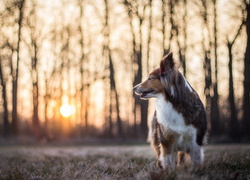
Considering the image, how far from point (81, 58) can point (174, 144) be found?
22719 mm

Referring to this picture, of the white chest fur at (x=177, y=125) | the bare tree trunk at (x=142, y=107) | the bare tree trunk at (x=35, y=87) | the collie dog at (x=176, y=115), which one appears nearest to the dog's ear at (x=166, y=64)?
the collie dog at (x=176, y=115)

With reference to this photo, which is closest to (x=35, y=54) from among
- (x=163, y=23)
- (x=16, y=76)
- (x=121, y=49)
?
(x=16, y=76)

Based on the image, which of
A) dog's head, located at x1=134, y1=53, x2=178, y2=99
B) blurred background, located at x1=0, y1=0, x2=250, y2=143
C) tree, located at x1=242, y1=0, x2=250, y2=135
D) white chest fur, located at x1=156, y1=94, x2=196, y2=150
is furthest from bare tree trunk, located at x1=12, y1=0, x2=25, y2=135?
white chest fur, located at x1=156, y1=94, x2=196, y2=150

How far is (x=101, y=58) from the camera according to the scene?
28.6m

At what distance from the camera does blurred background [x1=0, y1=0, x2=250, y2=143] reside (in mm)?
20578

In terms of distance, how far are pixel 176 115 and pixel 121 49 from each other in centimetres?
2074

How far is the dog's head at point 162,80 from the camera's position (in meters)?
5.95

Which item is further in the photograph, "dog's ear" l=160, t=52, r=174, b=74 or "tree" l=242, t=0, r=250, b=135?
"tree" l=242, t=0, r=250, b=135

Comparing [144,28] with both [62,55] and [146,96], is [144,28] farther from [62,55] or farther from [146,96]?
[146,96]

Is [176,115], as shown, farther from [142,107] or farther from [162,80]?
[142,107]

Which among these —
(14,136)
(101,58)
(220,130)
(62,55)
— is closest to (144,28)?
(101,58)

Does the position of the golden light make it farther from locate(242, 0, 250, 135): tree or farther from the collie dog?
the collie dog

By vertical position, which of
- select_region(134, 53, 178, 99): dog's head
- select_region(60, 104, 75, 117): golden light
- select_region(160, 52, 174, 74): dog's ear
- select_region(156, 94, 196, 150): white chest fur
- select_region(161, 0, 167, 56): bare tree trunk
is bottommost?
select_region(60, 104, 75, 117): golden light

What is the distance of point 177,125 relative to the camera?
19.3 ft
